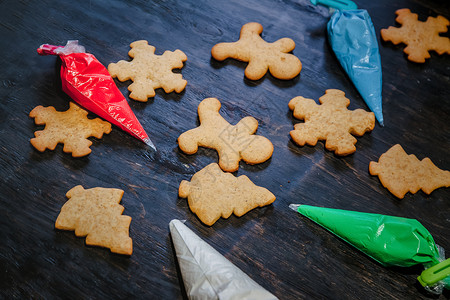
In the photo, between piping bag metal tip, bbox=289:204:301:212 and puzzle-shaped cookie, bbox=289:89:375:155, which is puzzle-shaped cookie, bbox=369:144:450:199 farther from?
piping bag metal tip, bbox=289:204:301:212

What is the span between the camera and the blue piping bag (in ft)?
5.82

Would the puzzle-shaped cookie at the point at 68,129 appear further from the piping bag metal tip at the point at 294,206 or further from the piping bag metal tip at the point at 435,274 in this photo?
the piping bag metal tip at the point at 435,274

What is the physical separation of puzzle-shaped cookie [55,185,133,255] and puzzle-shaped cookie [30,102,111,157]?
0.19 meters

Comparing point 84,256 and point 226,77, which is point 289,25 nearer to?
point 226,77

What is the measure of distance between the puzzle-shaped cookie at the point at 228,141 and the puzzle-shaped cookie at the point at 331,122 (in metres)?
0.17

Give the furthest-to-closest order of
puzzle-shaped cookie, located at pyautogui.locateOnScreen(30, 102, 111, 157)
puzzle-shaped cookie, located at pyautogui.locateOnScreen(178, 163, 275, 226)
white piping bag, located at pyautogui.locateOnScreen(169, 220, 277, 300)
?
puzzle-shaped cookie, located at pyautogui.locateOnScreen(30, 102, 111, 157)
puzzle-shaped cookie, located at pyautogui.locateOnScreen(178, 163, 275, 226)
white piping bag, located at pyautogui.locateOnScreen(169, 220, 277, 300)

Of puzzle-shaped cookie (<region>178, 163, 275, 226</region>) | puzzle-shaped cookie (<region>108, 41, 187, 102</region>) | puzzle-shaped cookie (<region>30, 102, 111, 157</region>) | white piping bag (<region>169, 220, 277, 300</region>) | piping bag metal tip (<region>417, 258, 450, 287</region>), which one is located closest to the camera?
white piping bag (<region>169, 220, 277, 300</region>)

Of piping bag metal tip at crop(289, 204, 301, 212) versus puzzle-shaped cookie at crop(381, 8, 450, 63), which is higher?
puzzle-shaped cookie at crop(381, 8, 450, 63)

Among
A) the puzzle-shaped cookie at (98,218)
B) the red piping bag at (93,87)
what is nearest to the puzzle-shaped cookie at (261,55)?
the red piping bag at (93,87)

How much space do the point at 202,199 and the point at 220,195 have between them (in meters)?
0.07

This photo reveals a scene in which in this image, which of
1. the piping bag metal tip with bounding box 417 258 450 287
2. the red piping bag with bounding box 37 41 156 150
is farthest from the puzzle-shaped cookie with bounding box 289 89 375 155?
the red piping bag with bounding box 37 41 156 150

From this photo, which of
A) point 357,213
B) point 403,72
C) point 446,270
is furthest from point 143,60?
point 446,270

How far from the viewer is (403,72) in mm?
1906

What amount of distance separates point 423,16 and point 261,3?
894mm
